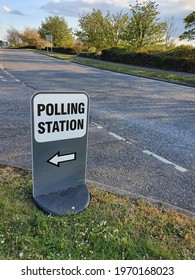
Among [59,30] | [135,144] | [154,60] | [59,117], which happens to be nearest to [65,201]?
[59,117]

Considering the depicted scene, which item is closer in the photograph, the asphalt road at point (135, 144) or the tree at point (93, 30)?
the asphalt road at point (135, 144)

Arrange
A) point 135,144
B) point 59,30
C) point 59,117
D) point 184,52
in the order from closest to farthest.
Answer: point 59,117
point 135,144
point 184,52
point 59,30

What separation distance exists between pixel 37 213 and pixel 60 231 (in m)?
0.34

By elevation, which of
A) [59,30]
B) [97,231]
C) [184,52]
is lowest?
[97,231]

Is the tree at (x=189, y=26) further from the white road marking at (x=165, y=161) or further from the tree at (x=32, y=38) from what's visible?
the tree at (x=32, y=38)

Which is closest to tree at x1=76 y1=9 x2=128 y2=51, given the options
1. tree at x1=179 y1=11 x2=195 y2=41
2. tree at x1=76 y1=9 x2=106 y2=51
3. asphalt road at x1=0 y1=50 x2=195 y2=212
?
tree at x1=76 y1=9 x2=106 y2=51

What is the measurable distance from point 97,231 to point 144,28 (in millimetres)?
27033

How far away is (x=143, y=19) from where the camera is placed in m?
25.3

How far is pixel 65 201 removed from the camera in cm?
259

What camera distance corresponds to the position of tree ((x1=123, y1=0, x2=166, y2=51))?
82.8ft

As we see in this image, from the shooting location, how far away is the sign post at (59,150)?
2.27m

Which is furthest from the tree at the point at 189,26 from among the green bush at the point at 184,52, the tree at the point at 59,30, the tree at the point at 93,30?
the tree at the point at 59,30

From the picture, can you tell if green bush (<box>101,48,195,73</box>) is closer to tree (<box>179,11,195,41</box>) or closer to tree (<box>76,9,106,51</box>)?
tree (<box>179,11,195,41</box>)

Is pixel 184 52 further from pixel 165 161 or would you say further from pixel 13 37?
pixel 13 37
